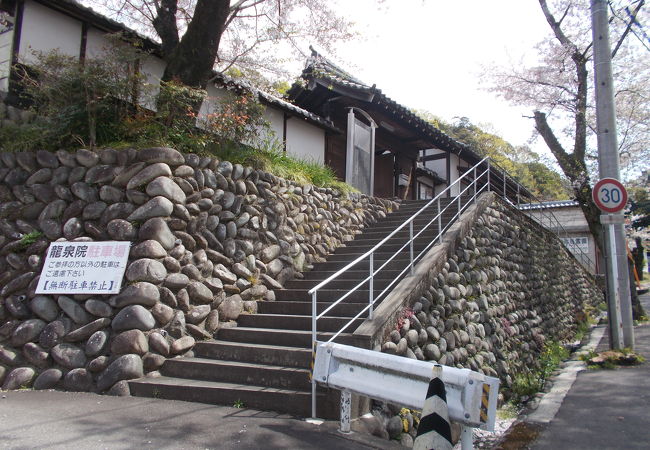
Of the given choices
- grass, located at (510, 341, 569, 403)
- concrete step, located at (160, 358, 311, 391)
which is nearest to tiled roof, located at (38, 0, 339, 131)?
concrete step, located at (160, 358, 311, 391)

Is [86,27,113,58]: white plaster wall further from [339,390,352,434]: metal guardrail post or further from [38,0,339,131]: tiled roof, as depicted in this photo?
[339,390,352,434]: metal guardrail post

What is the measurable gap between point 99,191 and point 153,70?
333 centimetres

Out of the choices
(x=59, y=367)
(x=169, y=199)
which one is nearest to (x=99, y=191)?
(x=169, y=199)

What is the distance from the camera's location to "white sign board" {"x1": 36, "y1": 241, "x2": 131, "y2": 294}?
5.73m

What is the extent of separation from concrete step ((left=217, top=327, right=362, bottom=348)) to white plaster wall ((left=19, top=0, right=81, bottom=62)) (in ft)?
17.2

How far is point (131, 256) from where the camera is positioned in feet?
19.2

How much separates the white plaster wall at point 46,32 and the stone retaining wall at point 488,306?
265 inches

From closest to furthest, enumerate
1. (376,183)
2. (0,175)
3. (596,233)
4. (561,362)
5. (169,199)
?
1. (169,199)
2. (0,175)
3. (561,362)
4. (596,233)
5. (376,183)

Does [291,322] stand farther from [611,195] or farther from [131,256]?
[611,195]

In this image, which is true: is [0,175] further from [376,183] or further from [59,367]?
[376,183]

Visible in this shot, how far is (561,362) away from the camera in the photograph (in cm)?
922

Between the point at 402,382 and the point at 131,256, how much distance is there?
12.5 feet

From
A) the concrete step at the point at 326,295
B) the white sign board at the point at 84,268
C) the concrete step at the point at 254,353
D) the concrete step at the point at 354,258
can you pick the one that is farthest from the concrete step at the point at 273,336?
the concrete step at the point at 354,258

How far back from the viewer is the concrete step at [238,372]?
15.9 ft
